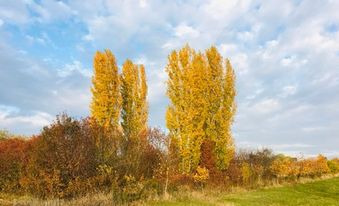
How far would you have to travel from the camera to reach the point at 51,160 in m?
18.4

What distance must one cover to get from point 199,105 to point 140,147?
9734 millimetres

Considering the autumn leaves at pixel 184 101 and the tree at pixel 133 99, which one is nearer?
the autumn leaves at pixel 184 101

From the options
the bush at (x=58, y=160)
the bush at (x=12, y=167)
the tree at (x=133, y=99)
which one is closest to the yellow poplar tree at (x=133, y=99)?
the tree at (x=133, y=99)

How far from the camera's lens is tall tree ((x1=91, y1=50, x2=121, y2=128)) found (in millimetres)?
36594

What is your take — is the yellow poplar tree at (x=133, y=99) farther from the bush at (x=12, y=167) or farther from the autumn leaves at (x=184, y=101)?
the bush at (x=12, y=167)

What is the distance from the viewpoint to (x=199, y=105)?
31906mm

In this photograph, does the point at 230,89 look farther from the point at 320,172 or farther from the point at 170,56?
the point at 320,172

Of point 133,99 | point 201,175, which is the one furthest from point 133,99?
point 201,175

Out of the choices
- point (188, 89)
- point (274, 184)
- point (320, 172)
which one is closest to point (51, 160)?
point (188, 89)

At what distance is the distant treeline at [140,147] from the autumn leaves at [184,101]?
0.07 metres

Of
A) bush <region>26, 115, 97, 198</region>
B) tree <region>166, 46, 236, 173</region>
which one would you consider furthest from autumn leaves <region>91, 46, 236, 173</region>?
bush <region>26, 115, 97, 198</region>

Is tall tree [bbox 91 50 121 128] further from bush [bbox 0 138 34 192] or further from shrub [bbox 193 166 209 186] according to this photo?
bush [bbox 0 138 34 192]

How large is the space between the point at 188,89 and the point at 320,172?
28.2m

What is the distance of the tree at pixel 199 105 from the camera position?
95.5 ft
